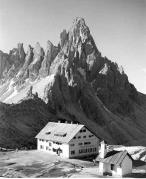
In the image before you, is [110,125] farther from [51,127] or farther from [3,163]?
[3,163]

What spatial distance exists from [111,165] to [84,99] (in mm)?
147532

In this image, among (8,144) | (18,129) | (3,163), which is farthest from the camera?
(18,129)

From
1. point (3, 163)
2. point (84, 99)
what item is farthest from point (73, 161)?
point (84, 99)

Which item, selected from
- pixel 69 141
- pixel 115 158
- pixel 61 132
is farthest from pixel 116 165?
pixel 61 132

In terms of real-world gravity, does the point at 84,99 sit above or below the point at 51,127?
above

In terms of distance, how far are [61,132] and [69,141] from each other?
143 inches

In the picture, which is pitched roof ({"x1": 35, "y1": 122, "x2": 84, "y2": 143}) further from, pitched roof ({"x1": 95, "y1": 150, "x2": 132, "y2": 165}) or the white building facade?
pitched roof ({"x1": 95, "y1": 150, "x2": 132, "y2": 165})

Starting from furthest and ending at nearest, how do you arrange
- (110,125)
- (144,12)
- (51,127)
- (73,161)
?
1. (110,125)
2. (51,127)
3. (73,161)
4. (144,12)

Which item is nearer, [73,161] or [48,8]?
[48,8]

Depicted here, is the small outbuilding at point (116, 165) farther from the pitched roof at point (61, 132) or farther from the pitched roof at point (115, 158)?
the pitched roof at point (61, 132)

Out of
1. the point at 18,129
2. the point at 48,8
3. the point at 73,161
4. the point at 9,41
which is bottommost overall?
the point at 73,161

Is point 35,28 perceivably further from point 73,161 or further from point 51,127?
point 51,127

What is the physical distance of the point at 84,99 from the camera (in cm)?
18925

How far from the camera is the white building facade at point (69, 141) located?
61.1m
